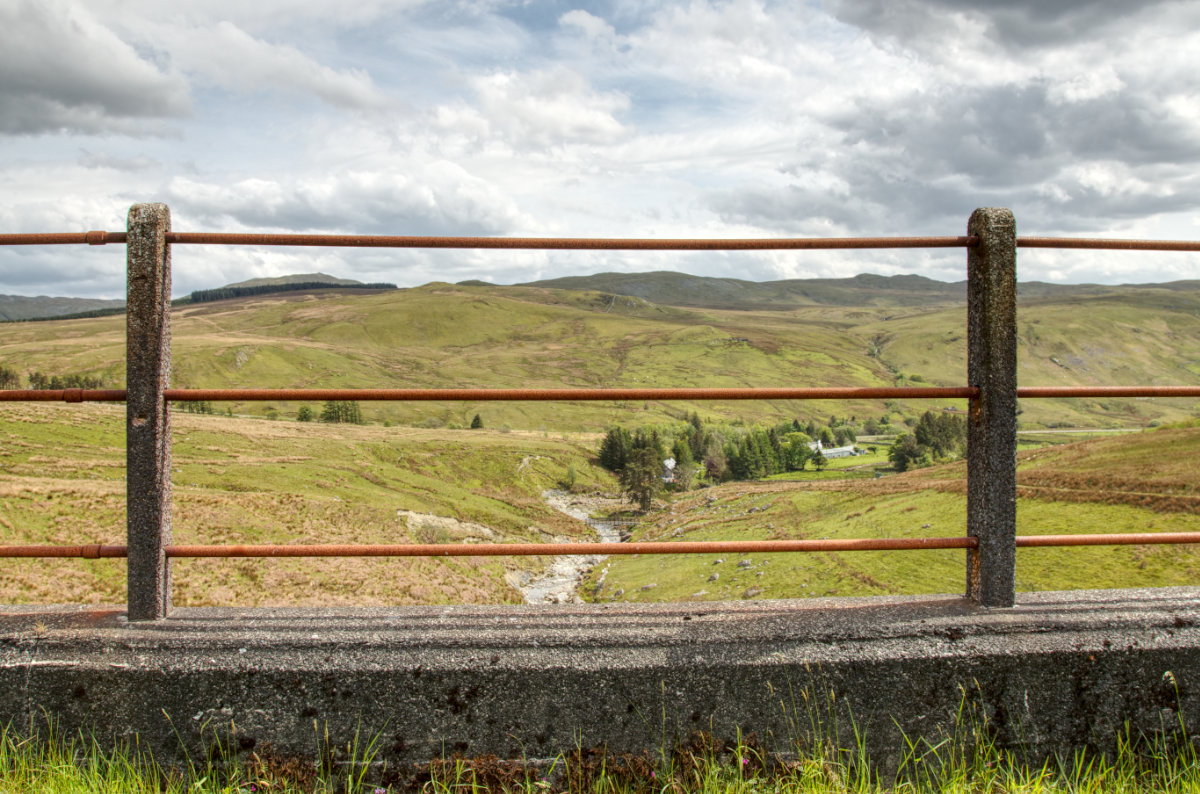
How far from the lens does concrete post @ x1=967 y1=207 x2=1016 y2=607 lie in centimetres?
286

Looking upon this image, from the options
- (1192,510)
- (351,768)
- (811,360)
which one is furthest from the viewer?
(811,360)

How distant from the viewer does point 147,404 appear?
8.94 feet

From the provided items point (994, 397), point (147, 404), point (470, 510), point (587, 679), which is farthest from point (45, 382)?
point (994, 397)

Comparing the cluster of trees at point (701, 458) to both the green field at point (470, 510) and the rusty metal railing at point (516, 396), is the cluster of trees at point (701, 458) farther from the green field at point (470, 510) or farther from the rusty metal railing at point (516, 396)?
the rusty metal railing at point (516, 396)

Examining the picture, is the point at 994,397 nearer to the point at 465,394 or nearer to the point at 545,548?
the point at 545,548

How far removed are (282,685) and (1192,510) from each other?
59.0 feet

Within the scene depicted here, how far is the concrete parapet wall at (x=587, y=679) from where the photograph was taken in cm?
260

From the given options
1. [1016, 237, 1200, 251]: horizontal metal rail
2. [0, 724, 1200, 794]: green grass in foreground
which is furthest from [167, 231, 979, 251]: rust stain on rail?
[0, 724, 1200, 794]: green grass in foreground

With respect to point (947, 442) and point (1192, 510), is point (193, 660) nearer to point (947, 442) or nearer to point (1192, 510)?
point (1192, 510)

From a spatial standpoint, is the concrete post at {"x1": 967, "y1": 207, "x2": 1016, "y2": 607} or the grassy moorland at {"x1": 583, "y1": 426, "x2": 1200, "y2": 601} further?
the grassy moorland at {"x1": 583, "y1": 426, "x2": 1200, "y2": 601}

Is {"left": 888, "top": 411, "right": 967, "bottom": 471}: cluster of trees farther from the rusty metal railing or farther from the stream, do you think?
the rusty metal railing

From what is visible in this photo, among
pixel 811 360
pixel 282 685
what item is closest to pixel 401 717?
pixel 282 685

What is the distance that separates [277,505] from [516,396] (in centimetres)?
2520

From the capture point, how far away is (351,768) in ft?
8.43
